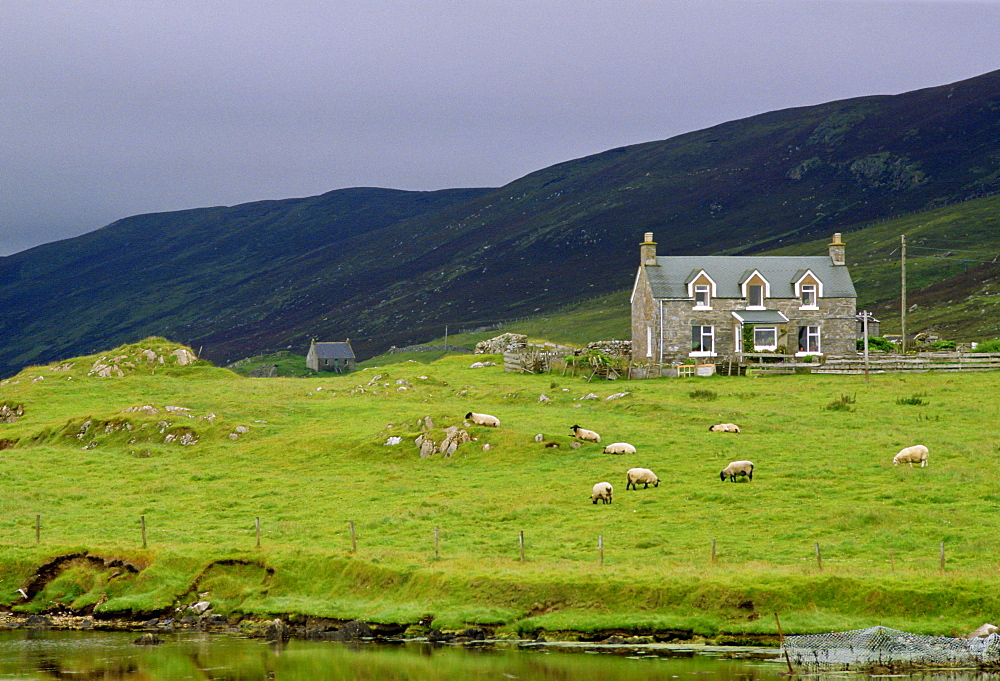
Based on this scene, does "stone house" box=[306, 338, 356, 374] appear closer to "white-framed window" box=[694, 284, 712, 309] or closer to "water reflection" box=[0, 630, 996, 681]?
"white-framed window" box=[694, 284, 712, 309]

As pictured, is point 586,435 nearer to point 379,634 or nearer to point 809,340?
point 379,634

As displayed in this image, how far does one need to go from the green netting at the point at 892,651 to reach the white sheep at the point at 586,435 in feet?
84.2

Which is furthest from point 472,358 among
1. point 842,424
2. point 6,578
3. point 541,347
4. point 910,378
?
point 6,578

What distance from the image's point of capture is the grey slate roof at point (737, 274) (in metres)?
87.3

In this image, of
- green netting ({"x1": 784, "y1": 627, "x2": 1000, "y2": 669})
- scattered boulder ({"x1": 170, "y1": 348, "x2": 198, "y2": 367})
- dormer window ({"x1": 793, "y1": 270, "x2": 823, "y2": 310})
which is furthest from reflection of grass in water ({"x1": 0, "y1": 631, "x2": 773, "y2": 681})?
dormer window ({"x1": 793, "y1": 270, "x2": 823, "y2": 310})

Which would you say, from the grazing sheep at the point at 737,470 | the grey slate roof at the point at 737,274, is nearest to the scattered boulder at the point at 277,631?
the grazing sheep at the point at 737,470

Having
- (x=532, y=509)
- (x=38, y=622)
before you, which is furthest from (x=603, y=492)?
(x=38, y=622)

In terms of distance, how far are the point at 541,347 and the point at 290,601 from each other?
64.2m

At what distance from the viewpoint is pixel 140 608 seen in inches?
1446

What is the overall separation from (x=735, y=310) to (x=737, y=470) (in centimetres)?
4411

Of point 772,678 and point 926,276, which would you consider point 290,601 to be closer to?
point 772,678

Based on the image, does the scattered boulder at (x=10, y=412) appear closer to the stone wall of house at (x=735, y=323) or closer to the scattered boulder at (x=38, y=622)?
the scattered boulder at (x=38, y=622)

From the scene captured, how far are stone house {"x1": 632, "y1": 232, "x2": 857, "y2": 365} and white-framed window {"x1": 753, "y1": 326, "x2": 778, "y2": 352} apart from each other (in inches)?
3.2

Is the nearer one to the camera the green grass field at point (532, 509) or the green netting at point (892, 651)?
the green netting at point (892, 651)
